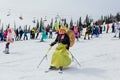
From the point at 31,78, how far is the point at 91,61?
15.5 feet

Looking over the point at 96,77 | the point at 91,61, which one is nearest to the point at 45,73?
the point at 96,77

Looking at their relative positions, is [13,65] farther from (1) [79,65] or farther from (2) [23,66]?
(1) [79,65]

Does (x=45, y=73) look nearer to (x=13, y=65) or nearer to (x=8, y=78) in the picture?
(x=8, y=78)

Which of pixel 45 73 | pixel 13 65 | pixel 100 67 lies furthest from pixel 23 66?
pixel 100 67

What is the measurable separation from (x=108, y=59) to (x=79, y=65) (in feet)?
7.36

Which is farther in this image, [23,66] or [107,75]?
[23,66]

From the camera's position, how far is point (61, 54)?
47.3ft

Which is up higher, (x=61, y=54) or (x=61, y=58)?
(x=61, y=54)

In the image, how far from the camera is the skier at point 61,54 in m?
14.4

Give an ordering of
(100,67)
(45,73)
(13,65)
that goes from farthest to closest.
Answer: (13,65), (100,67), (45,73)

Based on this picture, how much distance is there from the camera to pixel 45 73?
1423 cm

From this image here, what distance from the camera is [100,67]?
1545 cm

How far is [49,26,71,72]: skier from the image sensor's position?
14.4 metres

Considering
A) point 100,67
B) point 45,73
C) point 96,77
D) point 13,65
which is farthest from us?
point 13,65
